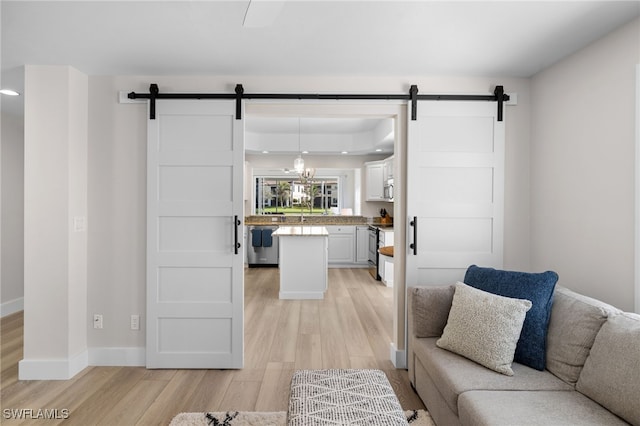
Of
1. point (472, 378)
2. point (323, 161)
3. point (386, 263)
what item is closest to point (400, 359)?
point (472, 378)

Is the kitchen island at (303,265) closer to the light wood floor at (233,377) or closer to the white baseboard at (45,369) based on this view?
the light wood floor at (233,377)

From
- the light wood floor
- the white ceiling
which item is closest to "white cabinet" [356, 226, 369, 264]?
the light wood floor

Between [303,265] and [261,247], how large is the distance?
2.56m

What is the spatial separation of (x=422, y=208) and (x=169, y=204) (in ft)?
6.93

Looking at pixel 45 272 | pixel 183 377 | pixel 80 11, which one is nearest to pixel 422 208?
pixel 183 377

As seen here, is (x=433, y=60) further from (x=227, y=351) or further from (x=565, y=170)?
(x=227, y=351)

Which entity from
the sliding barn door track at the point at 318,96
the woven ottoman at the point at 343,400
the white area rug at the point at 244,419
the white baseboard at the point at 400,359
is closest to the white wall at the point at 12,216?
the sliding barn door track at the point at 318,96

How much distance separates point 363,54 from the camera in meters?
2.53

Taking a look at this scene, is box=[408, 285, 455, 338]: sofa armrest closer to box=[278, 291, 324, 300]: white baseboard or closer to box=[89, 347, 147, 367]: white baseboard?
box=[89, 347, 147, 367]: white baseboard

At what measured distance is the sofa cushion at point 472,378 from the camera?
1.77 meters

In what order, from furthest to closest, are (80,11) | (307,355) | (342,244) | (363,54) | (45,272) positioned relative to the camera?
1. (342,244)
2. (307,355)
3. (45,272)
4. (363,54)
5. (80,11)

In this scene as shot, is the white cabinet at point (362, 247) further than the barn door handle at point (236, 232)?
Yes

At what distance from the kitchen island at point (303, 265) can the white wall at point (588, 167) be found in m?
2.78

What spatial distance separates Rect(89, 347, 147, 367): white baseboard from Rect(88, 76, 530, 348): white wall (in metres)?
0.04
